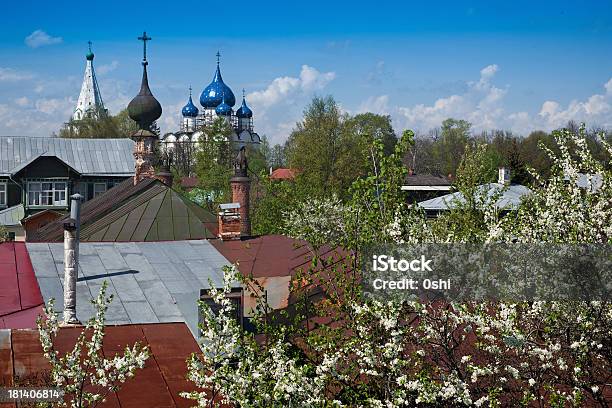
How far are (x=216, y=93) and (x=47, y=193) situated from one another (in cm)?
4070

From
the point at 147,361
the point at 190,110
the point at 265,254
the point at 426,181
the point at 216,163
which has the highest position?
the point at 190,110

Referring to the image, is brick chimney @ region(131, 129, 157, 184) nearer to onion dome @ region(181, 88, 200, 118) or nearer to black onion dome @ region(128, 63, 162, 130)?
black onion dome @ region(128, 63, 162, 130)

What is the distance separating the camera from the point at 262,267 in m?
15.3

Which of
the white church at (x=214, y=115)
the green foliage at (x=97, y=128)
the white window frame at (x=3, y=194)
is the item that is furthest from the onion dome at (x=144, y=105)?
the white church at (x=214, y=115)

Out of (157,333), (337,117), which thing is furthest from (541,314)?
(337,117)

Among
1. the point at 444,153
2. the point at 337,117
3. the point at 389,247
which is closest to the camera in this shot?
the point at 389,247

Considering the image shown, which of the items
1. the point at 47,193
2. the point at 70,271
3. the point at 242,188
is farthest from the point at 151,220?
the point at 47,193

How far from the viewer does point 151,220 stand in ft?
67.4

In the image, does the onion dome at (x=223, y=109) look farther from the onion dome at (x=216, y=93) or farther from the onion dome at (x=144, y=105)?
the onion dome at (x=144, y=105)

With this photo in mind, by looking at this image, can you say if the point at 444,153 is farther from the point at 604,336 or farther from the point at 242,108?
the point at 604,336

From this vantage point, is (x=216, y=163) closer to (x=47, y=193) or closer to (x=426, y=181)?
(x=47, y=193)

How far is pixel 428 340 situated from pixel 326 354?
1088 mm

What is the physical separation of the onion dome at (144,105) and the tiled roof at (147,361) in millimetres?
18154

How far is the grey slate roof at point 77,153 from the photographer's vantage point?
47969 mm
